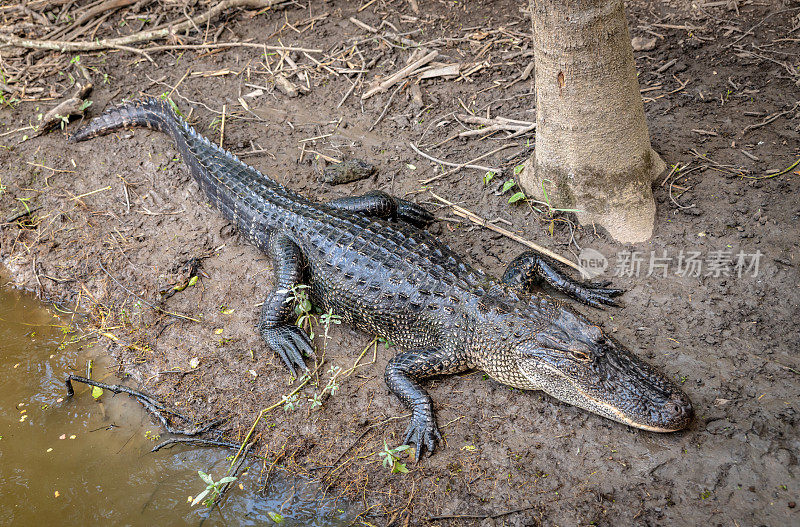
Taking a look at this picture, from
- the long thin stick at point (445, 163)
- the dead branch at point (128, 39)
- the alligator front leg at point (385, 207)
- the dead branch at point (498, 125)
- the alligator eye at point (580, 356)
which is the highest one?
the dead branch at point (128, 39)

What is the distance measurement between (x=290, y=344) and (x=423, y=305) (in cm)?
100

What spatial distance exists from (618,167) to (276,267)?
2.58m

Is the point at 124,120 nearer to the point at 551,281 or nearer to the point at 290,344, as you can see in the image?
the point at 290,344

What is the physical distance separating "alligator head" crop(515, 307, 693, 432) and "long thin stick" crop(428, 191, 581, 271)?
0.83 meters

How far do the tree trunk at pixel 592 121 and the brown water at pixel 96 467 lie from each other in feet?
8.85

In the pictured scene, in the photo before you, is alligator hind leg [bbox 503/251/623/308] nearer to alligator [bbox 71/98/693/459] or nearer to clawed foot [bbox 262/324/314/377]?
alligator [bbox 71/98/693/459]

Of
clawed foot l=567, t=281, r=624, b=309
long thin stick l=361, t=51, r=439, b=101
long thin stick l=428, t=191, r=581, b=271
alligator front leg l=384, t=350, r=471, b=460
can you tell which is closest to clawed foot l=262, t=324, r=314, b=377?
alligator front leg l=384, t=350, r=471, b=460

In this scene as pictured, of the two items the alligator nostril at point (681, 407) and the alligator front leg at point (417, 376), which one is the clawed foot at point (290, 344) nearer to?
the alligator front leg at point (417, 376)

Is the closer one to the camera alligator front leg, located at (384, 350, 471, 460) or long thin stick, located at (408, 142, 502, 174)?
alligator front leg, located at (384, 350, 471, 460)

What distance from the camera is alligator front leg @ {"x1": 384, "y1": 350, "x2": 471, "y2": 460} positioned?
3355 mm

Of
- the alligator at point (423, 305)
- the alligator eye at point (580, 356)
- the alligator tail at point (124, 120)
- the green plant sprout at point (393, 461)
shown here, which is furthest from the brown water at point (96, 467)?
the alligator tail at point (124, 120)

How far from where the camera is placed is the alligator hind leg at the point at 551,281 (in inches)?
151

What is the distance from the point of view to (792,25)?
16.6 feet

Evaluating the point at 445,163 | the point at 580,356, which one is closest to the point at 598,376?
the point at 580,356
